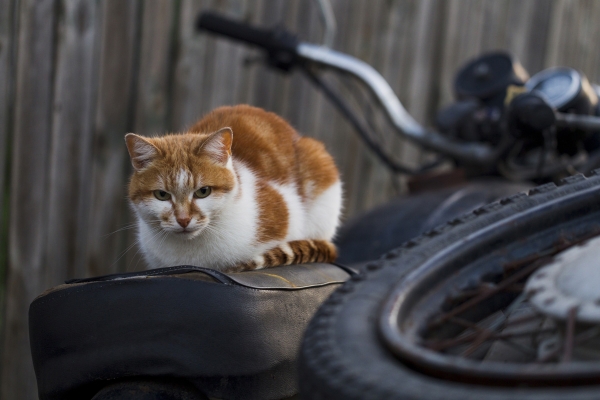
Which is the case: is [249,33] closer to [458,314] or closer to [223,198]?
[223,198]

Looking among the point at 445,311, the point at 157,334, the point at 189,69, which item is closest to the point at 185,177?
the point at 157,334

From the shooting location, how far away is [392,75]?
3.94m

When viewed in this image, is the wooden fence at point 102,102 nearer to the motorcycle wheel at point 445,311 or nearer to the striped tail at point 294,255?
the striped tail at point 294,255

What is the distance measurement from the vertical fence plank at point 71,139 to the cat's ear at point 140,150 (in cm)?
99

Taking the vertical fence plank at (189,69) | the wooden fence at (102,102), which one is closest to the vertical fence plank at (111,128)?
the wooden fence at (102,102)

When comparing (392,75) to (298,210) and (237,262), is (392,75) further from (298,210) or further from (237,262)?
(237,262)

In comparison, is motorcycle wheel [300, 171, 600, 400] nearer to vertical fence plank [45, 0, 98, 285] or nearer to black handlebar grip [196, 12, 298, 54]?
black handlebar grip [196, 12, 298, 54]

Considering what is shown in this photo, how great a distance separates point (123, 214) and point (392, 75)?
1988 millimetres

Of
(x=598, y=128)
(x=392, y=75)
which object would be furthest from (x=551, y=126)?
(x=392, y=75)

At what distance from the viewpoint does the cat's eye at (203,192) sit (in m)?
1.63

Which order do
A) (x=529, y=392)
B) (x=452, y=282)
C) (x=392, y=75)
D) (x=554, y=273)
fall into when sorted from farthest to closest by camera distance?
(x=392, y=75), (x=452, y=282), (x=554, y=273), (x=529, y=392)

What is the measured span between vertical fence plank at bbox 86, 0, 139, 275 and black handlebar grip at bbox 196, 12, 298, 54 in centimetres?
38

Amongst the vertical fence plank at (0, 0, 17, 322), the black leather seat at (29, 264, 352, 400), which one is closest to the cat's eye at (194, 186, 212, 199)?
the black leather seat at (29, 264, 352, 400)

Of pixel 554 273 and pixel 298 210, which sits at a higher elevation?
pixel 554 273
